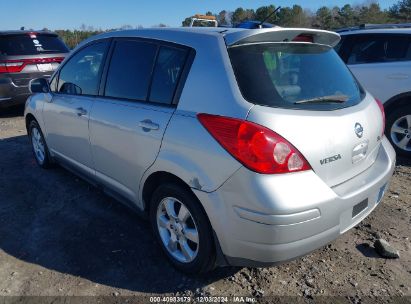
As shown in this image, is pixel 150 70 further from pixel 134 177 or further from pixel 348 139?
pixel 348 139

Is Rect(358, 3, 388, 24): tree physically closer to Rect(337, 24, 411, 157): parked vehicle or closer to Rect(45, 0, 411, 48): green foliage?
Rect(45, 0, 411, 48): green foliage

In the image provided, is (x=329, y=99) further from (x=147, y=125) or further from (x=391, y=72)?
(x=391, y=72)

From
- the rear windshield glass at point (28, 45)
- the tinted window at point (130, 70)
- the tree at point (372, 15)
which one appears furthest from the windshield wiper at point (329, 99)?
the tree at point (372, 15)

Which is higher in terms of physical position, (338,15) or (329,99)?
(329,99)

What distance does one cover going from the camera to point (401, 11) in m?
36.0

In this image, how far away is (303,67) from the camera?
A: 8.80ft

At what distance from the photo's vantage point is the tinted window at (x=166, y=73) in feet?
8.95

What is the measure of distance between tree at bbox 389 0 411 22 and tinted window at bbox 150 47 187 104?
37.1 meters

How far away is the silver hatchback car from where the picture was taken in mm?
2205

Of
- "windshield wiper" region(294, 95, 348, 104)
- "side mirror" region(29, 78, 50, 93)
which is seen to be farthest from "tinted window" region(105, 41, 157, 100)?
"side mirror" region(29, 78, 50, 93)

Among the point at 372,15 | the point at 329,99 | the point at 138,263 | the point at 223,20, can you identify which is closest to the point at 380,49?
the point at 329,99

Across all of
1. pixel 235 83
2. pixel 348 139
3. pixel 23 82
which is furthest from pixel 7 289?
pixel 23 82

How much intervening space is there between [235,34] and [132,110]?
1.01 meters

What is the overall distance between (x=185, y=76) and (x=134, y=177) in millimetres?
935
